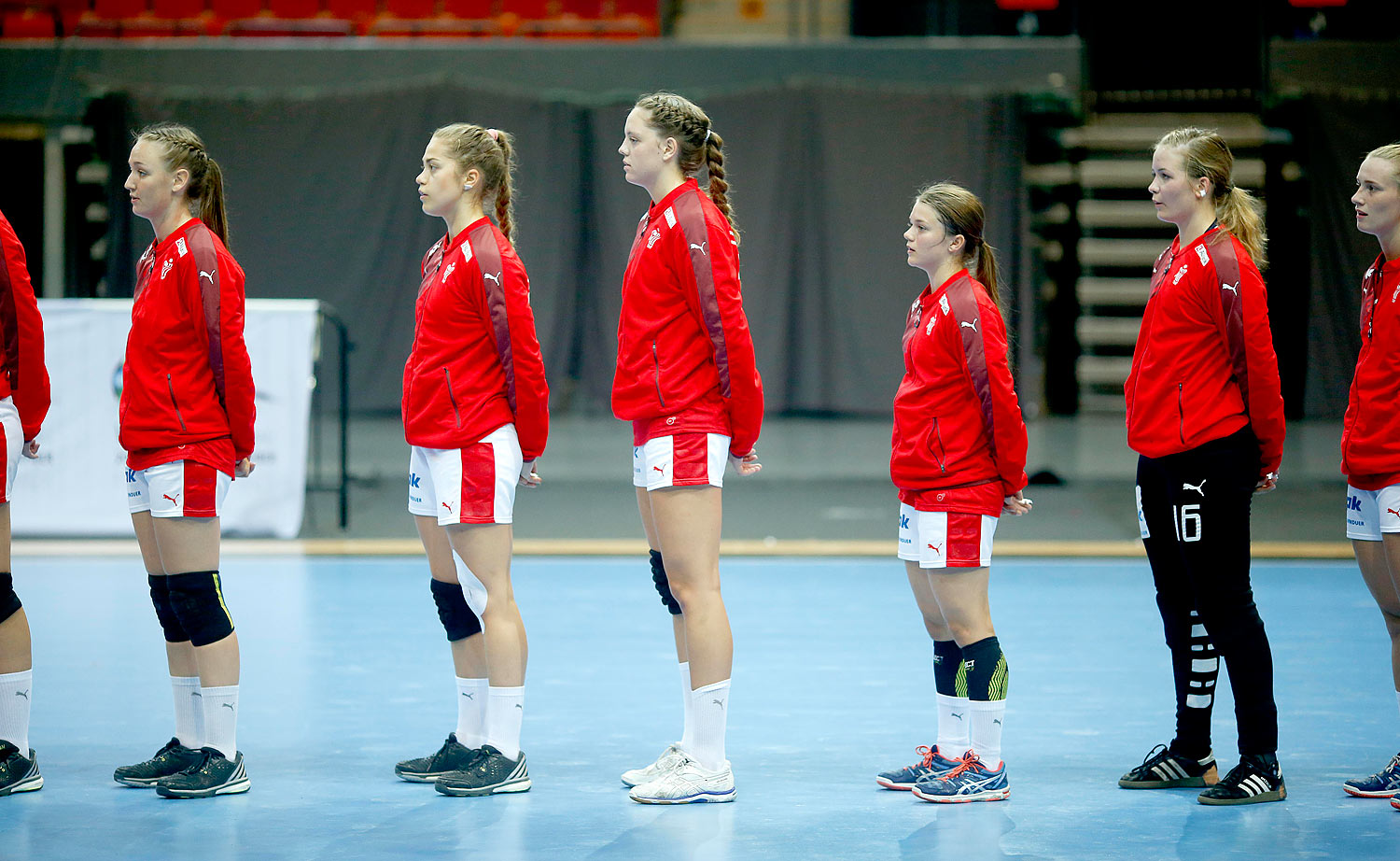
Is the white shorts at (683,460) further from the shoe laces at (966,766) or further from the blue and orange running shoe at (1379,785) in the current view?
the blue and orange running shoe at (1379,785)

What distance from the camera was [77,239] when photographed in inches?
502

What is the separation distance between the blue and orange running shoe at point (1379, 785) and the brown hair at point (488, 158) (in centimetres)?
245

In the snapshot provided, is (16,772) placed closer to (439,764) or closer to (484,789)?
(439,764)

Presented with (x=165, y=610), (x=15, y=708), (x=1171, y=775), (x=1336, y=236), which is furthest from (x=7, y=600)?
(x=1336, y=236)

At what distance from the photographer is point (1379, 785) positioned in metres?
3.28

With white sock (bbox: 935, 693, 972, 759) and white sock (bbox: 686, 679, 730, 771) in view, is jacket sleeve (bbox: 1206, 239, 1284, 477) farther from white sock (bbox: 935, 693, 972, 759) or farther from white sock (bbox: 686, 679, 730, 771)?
white sock (bbox: 686, 679, 730, 771)

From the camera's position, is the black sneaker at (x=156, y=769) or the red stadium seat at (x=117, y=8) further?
the red stadium seat at (x=117, y=8)

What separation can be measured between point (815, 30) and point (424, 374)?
1001 cm

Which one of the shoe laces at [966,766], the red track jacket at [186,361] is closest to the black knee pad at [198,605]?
the red track jacket at [186,361]

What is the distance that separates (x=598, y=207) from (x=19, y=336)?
9.50m

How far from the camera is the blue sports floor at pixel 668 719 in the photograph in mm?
2992

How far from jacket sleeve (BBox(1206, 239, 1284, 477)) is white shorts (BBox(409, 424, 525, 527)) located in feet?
5.60

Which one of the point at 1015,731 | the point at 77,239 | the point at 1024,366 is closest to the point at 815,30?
the point at 1024,366

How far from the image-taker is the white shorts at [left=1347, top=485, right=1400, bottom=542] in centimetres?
318
